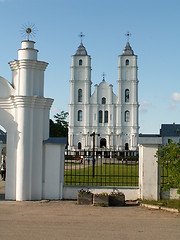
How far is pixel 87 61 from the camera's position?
78.1 metres

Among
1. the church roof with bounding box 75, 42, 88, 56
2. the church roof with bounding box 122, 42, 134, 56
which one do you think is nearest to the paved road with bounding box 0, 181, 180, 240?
the church roof with bounding box 75, 42, 88, 56

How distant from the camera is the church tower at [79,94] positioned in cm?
7619

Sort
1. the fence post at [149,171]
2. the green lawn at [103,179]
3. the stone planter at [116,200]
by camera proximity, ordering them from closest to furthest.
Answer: the stone planter at [116,200] → the fence post at [149,171] → the green lawn at [103,179]

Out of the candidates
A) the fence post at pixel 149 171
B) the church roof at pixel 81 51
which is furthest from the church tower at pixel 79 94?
the fence post at pixel 149 171

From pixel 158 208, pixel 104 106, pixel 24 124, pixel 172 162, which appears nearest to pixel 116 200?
pixel 158 208

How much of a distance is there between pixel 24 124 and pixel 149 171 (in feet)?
13.1

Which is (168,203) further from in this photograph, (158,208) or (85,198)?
(85,198)

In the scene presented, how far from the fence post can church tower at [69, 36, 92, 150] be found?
6268cm

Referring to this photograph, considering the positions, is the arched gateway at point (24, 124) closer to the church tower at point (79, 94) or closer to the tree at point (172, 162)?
the tree at point (172, 162)

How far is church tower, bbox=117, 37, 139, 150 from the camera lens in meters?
75.2

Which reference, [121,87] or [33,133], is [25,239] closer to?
[33,133]

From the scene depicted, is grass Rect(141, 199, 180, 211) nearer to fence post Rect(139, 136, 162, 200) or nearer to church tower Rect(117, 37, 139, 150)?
fence post Rect(139, 136, 162, 200)

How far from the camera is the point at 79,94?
7769cm

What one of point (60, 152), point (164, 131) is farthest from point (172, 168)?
point (164, 131)
